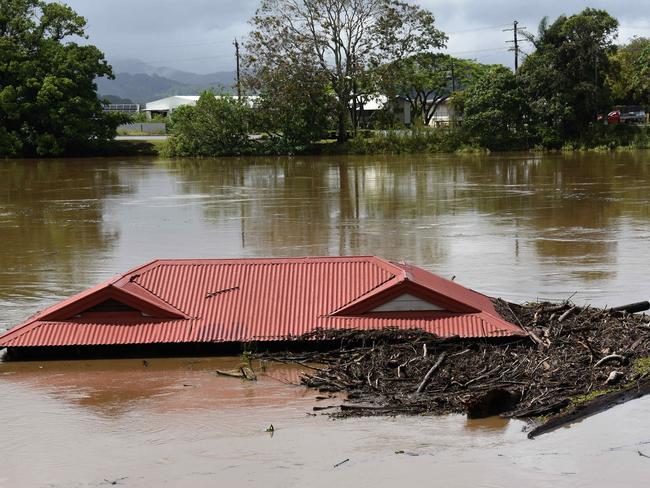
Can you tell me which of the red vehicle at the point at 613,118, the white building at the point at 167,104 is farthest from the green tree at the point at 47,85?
the white building at the point at 167,104

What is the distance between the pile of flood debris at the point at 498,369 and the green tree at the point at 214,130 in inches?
2003

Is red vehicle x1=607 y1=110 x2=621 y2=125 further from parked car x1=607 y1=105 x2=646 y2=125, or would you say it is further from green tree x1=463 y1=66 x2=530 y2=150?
green tree x1=463 y1=66 x2=530 y2=150

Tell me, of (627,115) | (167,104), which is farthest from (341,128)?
(167,104)

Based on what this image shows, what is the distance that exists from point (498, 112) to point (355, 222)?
33.9 meters

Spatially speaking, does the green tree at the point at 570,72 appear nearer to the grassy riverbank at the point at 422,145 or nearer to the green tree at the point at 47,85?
the grassy riverbank at the point at 422,145

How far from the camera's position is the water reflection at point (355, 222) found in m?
18.3

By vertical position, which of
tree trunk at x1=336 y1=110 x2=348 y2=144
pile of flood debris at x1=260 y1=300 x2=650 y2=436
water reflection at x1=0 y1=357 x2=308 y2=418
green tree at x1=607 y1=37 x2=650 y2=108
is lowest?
water reflection at x1=0 y1=357 x2=308 y2=418

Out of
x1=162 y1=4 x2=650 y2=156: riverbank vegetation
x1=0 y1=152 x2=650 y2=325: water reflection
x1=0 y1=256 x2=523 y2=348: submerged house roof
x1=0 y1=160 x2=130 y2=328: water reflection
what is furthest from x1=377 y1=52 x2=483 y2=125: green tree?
x1=0 y1=256 x2=523 y2=348: submerged house roof

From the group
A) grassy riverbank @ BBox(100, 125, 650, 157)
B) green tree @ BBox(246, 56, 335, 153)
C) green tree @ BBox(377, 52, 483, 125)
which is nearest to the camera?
grassy riverbank @ BBox(100, 125, 650, 157)

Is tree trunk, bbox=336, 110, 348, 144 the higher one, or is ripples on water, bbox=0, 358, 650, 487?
tree trunk, bbox=336, 110, 348, 144

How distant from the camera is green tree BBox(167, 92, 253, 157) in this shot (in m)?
62.4

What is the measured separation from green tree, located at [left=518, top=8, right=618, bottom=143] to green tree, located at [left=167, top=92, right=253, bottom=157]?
18.7 metres

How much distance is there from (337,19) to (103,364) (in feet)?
169

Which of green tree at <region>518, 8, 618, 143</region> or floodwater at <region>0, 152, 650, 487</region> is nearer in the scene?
floodwater at <region>0, 152, 650, 487</region>
